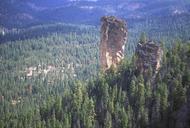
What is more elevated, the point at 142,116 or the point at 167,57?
the point at 167,57

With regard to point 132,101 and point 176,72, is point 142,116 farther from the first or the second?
point 176,72

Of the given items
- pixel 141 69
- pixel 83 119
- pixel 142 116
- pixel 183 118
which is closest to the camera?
pixel 183 118

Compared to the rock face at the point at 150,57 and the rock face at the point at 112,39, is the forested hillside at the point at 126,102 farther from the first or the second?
the rock face at the point at 112,39

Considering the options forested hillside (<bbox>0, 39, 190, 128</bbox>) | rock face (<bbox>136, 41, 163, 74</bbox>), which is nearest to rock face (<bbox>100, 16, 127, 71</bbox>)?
forested hillside (<bbox>0, 39, 190, 128</bbox>)

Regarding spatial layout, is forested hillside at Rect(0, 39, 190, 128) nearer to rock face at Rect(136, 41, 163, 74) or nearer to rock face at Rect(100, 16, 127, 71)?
rock face at Rect(136, 41, 163, 74)

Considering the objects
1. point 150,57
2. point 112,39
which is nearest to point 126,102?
point 150,57

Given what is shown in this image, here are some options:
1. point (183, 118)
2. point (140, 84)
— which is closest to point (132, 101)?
point (140, 84)

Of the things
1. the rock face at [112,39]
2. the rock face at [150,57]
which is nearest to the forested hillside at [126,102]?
the rock face at [150,57]
